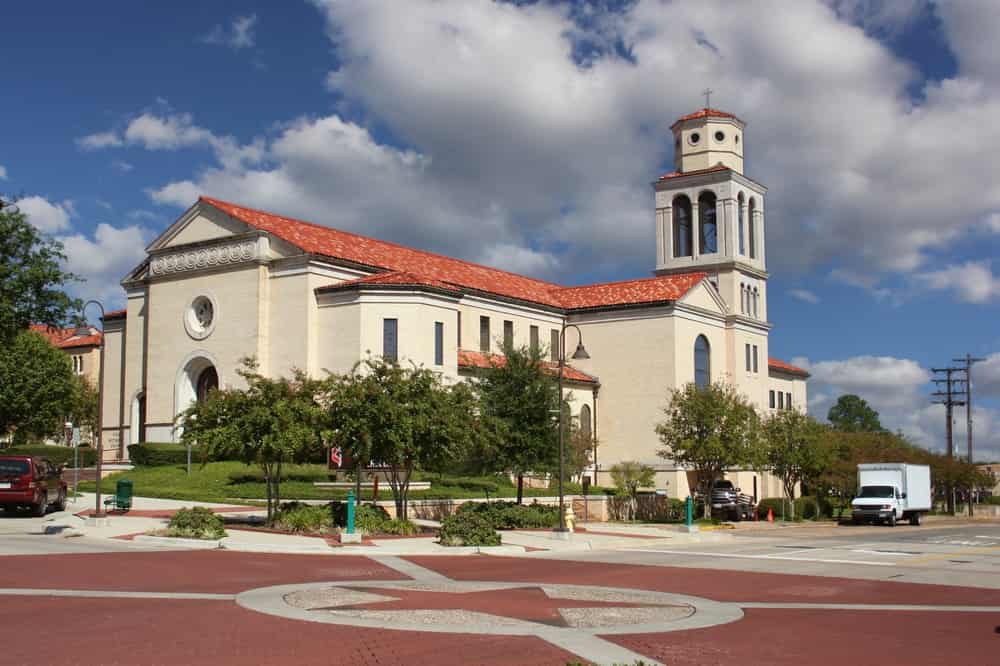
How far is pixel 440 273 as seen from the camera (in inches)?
2253

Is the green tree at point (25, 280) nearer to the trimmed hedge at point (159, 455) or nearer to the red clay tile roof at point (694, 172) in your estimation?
the trimmed hedge at point (159, 455)

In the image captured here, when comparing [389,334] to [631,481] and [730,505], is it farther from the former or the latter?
[730,505]

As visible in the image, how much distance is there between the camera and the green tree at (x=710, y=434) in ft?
161

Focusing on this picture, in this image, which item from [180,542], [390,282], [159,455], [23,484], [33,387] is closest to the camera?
[180,542]

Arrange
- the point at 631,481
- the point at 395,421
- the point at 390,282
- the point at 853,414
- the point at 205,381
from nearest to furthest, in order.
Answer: the point at 395,421 < the point at 390,282 < the point at 631,481 < the point at 205,381 < the point at 853,414

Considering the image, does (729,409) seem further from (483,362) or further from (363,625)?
(363,625)

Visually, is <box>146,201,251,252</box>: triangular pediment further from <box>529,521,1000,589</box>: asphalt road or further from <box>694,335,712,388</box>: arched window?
<box>529,521,1000,589</box>: asphalt road

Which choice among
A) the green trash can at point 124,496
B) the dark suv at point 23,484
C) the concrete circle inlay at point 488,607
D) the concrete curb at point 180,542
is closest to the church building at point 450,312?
the green trash can at point 124,496

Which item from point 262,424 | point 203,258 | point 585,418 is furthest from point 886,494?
point 203,258

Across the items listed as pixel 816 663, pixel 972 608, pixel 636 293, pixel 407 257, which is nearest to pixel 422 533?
pixel 972 608

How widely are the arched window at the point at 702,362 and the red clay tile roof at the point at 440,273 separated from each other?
3.74m

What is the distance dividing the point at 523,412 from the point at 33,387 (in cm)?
4350

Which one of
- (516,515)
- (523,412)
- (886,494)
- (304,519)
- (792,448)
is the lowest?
(886,494)

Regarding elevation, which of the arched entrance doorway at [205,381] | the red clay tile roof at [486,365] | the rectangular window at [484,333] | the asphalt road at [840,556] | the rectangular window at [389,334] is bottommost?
the asphalt road at [840,556]
